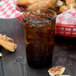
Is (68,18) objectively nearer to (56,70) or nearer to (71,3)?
(71,3)

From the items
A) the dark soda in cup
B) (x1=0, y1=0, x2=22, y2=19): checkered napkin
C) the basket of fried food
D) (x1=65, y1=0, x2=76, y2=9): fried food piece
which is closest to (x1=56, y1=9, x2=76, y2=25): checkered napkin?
the basket of fried food

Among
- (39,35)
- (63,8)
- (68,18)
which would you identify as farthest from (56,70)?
(63,8)

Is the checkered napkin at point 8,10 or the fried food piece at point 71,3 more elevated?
the fried food piece at point 71,3

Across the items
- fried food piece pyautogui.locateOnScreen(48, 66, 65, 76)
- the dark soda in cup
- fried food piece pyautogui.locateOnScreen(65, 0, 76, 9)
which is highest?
fried food piece pyautogui.locateOnScreen(65, 0, 76, 9)

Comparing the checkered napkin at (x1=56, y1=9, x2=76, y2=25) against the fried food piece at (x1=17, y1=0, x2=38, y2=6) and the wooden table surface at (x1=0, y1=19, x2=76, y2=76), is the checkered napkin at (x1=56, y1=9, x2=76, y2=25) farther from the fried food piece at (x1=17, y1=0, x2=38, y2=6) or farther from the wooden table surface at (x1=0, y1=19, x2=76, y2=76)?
the fried food piece at (x1=17, y1=0, x2=38, y2=6)

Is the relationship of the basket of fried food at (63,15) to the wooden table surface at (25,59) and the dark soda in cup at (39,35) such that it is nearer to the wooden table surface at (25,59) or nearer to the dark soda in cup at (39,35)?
the wooden table surface at (25,59)

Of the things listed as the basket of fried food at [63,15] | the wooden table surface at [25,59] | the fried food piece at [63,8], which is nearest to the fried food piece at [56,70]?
the wooden table surface at [25,59]
